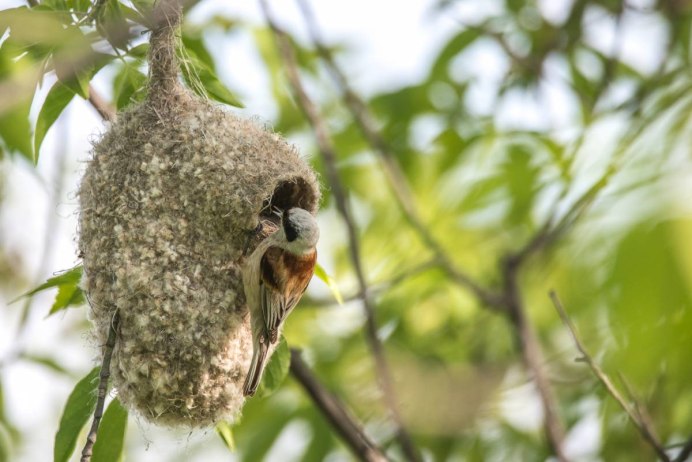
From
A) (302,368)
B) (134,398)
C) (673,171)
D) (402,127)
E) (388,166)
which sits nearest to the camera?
(673,171)

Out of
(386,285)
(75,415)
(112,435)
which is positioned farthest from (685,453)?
(75,415)

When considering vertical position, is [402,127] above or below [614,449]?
above

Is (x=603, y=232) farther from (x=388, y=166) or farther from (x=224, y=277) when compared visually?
(x=388, y=166)

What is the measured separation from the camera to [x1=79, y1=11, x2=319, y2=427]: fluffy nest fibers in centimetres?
291

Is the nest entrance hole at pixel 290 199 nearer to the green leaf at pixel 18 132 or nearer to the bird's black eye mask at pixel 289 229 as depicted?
the bird's black eye mask at pixel 289 229

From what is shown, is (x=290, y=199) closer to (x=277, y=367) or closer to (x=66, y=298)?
(x=277, y=367)

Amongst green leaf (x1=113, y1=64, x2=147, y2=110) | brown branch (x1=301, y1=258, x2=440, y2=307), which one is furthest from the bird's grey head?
green leaf (x1=113, y1=64, x2=147, y2=110)

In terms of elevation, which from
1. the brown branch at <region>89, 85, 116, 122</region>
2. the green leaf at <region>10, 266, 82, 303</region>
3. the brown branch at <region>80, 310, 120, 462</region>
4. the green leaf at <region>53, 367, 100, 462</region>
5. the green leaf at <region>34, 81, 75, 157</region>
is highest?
the green leaf at <region>34, 81, 75, 157</region>

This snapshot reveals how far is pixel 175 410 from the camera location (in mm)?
3006

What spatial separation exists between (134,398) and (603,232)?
1.97 meters

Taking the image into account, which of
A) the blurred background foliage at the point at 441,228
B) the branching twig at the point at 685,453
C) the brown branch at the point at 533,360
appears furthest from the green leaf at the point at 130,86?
the branching twig at the point at 685,453

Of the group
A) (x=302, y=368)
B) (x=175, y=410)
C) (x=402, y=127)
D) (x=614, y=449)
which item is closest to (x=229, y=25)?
(x=402, y=127)

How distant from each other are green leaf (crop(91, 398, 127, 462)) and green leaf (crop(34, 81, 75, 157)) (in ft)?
3.19

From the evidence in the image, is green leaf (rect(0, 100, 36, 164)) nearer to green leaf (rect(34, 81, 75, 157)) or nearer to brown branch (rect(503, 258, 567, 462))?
green leaf (rect(34, 81, 75, 157))
